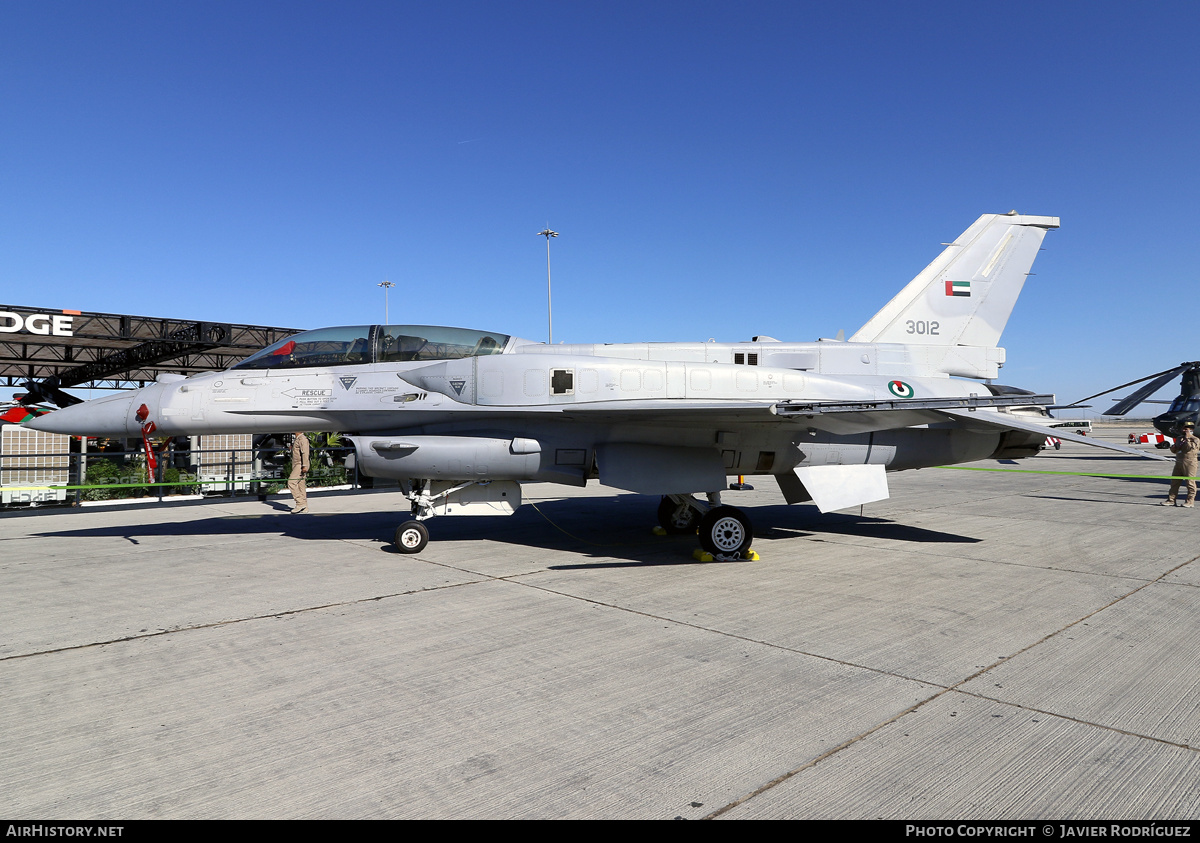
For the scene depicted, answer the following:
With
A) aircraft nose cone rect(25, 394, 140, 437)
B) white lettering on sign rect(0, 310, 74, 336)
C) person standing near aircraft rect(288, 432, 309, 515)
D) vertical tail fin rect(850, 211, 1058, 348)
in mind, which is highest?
white lettering on sign rect(0, 310, 74, 336)

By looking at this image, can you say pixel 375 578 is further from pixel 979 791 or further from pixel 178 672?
pixel 979 791

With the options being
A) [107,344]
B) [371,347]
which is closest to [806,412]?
[371,347]

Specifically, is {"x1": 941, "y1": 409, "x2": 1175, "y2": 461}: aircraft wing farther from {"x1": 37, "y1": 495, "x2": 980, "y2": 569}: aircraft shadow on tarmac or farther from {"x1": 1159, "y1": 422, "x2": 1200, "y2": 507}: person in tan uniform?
{"x1": 1159, "y1": 422, "x2": 1200, "y2": 507}: person in tan uniform

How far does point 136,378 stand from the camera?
32750mm

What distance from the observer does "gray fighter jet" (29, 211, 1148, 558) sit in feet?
26.2

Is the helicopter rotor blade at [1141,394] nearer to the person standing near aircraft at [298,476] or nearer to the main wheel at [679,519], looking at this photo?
the main wheel at [679,519]

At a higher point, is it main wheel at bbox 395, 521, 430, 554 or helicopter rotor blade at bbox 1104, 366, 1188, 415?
helicopter rotor blade at bbox 1104, 366, 1188, 415

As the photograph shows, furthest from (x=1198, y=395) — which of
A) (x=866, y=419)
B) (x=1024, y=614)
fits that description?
(x=1024, y=614)

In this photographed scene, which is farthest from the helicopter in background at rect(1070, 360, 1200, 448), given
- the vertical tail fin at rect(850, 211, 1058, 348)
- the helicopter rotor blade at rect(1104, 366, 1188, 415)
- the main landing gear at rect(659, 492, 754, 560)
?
the main landing gear at rect(659, 492, 754, 560)

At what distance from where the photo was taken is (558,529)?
34.1 ft

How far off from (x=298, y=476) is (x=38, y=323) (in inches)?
782

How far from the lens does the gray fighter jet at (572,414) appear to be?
8.00m

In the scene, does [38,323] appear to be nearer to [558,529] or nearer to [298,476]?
[298,476]

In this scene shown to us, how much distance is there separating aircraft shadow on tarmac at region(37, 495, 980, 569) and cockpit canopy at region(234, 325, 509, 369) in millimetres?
2596
